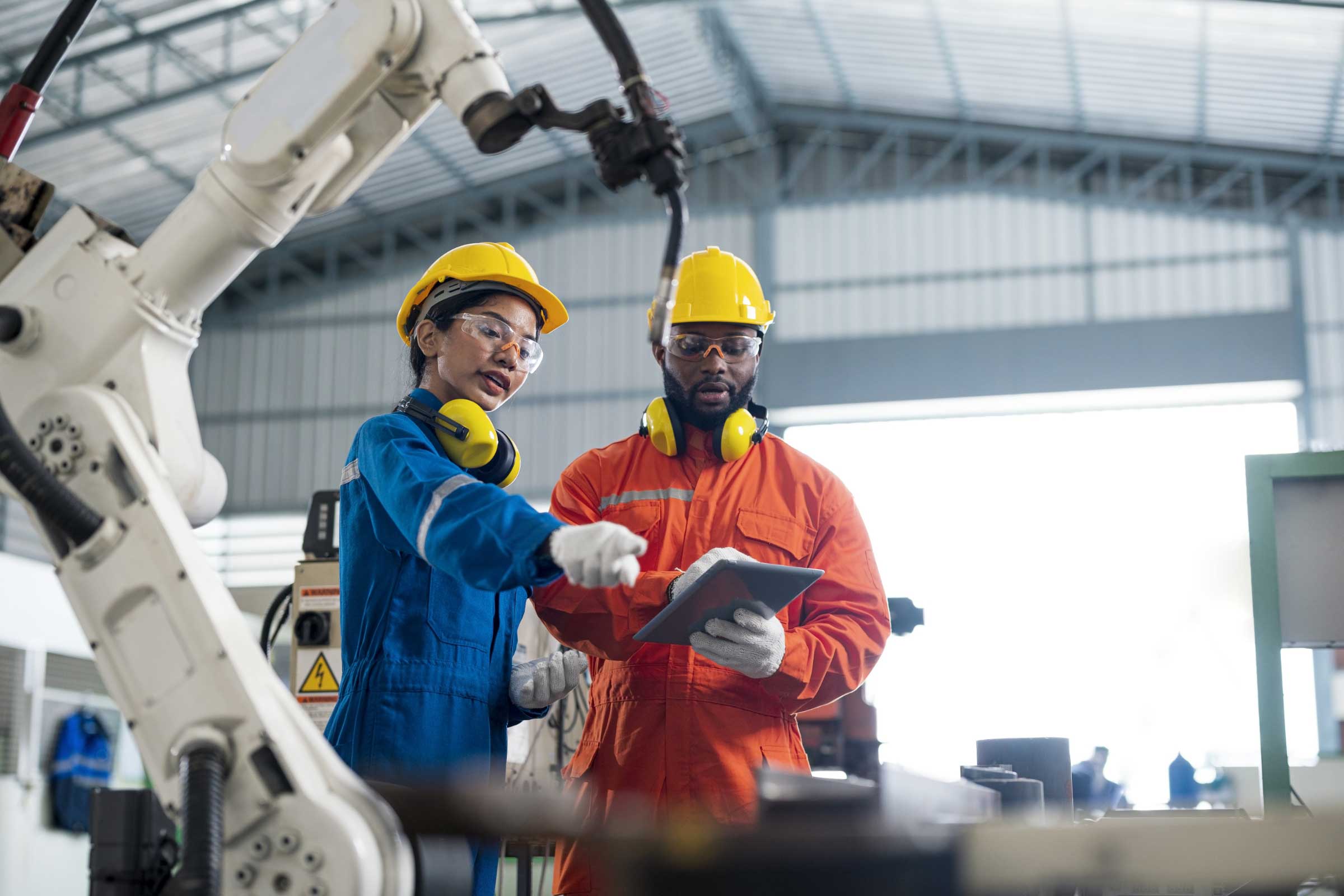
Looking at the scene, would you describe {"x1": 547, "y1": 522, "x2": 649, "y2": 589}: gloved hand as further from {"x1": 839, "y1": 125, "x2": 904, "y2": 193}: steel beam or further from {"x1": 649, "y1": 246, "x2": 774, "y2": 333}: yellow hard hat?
{"x1": 839, "y1": 125, "x2": 904, "y2": 193}: steel beam

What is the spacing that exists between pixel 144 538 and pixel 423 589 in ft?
2.20

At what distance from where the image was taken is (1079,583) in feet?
45.6

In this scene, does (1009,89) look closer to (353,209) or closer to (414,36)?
(353,209)

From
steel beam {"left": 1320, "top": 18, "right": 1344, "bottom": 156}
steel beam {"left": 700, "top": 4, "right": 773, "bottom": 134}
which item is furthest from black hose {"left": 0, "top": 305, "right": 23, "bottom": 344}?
steel beam {"left": 700, "top": 4, "right": 773, "bottom": 134}

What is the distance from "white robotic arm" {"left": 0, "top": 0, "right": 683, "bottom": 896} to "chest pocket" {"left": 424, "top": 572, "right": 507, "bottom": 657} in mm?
477

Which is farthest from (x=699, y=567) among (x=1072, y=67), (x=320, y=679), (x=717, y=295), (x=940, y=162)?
(x=940, y=162)

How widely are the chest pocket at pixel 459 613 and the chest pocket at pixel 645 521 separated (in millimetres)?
543

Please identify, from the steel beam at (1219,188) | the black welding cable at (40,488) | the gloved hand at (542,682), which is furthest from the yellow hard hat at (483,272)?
the steel beam at (1219,188)

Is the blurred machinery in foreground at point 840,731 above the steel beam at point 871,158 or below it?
below

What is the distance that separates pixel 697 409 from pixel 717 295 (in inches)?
12.7

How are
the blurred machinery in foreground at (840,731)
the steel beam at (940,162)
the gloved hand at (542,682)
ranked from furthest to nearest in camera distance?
the steel beam at (940,162), the blurred machinery in foreground at (840,731), the gloved hand at (542,682)

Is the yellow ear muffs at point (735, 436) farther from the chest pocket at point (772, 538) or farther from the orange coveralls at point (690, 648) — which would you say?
the chest pocket at point (772, 538)

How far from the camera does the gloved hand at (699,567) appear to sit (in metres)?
2.73

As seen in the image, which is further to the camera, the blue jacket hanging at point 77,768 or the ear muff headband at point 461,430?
the blue jacket hanging at point 77,768
